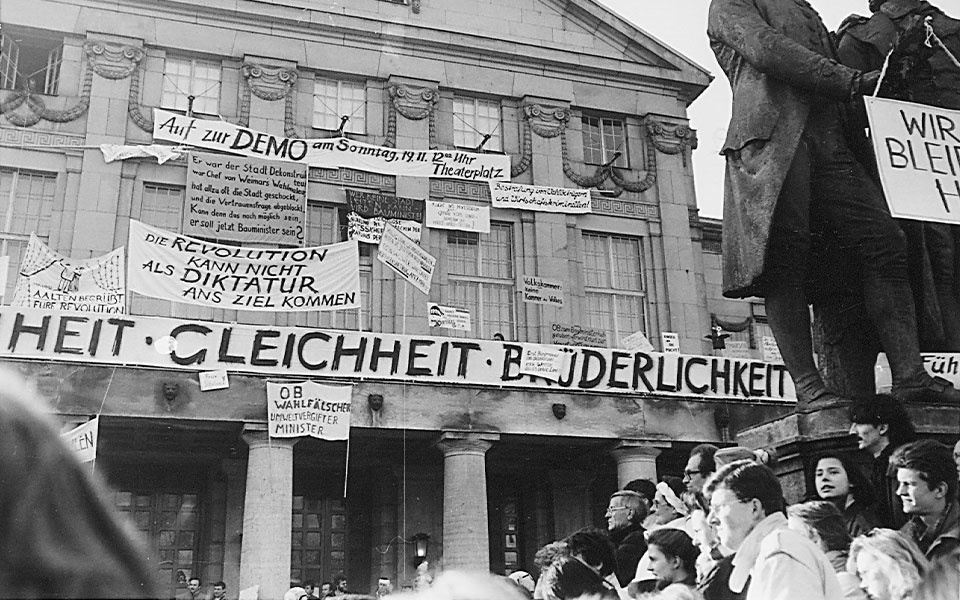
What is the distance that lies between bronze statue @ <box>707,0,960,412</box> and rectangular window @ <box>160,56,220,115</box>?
1832 centimetres

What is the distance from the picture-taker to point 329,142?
887 inches

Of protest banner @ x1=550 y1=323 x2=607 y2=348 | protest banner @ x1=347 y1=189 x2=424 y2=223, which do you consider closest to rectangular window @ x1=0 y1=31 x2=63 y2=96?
protest banner @ x1=347 y1=189 x2=424 y2=223

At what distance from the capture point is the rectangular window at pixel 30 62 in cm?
2189

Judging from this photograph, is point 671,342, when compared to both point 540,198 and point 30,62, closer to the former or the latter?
point 540,198

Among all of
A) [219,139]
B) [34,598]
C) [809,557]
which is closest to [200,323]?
[219,139]

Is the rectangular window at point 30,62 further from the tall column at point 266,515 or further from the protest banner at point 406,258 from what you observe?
the tall column at point 266,515

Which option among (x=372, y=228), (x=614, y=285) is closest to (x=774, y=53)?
(x=372, y=228)

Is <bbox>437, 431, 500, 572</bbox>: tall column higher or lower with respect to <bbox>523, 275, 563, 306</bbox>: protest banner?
lower

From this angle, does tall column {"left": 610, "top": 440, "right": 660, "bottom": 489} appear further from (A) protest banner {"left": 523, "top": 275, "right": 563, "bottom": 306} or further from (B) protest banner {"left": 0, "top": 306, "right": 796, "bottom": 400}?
(A) protest banner {"left": 523, "top": 275, "right": 563, "bottom": 306}

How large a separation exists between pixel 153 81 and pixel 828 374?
19.5 metres

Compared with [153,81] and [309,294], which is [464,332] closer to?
[309,294]

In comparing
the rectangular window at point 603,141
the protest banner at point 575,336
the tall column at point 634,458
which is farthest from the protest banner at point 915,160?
the rectangular window at point 603,141

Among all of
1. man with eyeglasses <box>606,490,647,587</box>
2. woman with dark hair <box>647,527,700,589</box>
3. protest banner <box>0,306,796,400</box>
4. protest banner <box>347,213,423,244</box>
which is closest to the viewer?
woman with dark hair <box>647,527,700,589</box>

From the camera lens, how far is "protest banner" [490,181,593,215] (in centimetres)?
2397
